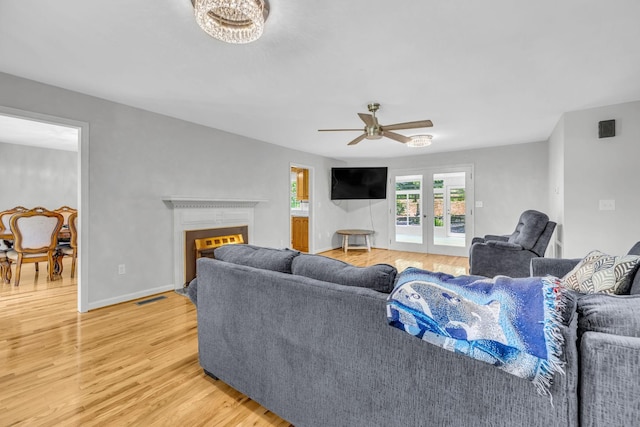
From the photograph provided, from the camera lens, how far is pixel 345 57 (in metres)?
2.37

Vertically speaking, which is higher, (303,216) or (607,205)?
(607,205)

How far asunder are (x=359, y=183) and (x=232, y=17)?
19.0 feet

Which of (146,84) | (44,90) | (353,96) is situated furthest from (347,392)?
(44,90)

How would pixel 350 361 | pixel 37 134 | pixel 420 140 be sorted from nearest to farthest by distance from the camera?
pixel 350 361 < pixel 420 140 < pixel 37 134

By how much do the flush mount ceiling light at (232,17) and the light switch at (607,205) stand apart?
13.8 feet

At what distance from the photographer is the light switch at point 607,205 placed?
349 cm

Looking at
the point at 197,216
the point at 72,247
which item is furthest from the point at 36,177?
the point at 197,216

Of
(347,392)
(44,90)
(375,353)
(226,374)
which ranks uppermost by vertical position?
(44,90)

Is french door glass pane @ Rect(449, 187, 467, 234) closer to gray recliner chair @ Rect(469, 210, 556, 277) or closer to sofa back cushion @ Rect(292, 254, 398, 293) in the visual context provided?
gray recliner chair @ Rect(469, 210, 556, 277)

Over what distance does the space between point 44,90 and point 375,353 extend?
3.78 m

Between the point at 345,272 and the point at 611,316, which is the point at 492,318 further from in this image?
the point at 345,272

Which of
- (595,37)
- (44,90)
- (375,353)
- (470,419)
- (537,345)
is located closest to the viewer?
(537,345)

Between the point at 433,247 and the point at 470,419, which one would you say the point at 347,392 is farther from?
the point at 433,247

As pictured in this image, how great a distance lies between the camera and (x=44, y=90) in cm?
289
